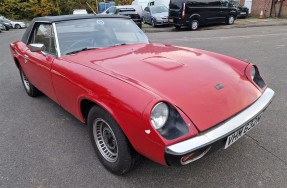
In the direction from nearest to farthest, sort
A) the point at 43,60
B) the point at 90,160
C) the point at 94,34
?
the point at 90,160, the point at 43,60, the point at 94,34

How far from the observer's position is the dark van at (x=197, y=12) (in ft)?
49.8

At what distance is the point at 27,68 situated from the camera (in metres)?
4.32

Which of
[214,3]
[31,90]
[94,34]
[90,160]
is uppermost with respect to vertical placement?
[94,34]

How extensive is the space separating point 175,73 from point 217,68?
1.86 ft

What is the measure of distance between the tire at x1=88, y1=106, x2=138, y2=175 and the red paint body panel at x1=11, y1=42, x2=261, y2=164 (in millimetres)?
128

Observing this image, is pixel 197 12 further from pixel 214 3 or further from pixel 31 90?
pixel 31 90

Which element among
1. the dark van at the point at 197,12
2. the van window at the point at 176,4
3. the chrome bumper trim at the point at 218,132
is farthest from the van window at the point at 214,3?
the chrome bumper trim at the point at 218,132

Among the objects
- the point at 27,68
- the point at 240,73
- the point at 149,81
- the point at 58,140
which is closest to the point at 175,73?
the point at 149,81

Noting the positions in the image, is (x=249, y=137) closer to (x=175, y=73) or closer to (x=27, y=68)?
(x=175, y=73)

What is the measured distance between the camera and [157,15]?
17906mm

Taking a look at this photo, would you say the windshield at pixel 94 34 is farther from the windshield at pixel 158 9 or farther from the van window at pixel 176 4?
the windshield at pixel 158 9

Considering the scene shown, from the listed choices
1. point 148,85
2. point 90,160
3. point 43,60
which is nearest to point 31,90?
point 43,60

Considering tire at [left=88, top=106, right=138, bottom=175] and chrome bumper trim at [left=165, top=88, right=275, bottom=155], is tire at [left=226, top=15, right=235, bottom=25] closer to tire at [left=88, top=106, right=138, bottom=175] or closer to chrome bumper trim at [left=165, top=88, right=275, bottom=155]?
chrome bumper trim at [left=165, top=88, right=275, bottom=155]

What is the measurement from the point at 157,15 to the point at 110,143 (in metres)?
16.3
